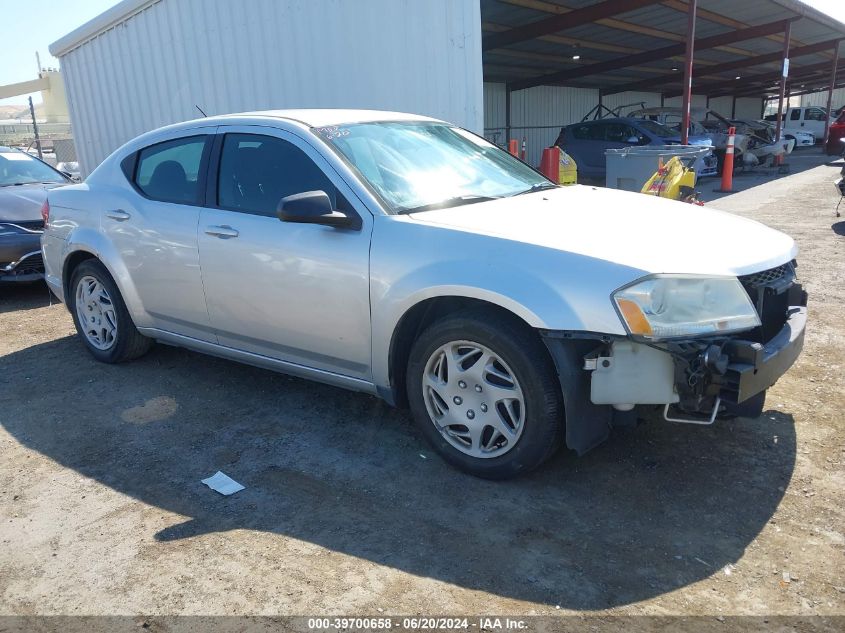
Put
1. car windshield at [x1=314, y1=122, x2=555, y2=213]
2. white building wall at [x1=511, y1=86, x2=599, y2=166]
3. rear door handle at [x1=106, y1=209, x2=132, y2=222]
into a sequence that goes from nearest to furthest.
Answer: car windshield at [x1=314, y1=122, x2=555, y2=213], rear door handle at [x1=106, y1=209, x2=132, y2=222], white building wall at [x1=511, y1=86, x2=599, y2=166]

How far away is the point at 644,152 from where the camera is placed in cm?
968

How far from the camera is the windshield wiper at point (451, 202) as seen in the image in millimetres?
3363

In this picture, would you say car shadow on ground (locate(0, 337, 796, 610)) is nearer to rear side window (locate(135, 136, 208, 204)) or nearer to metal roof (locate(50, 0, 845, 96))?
rear side window (locate(135, 136, 208, 204))

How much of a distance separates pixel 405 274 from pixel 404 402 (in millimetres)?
719

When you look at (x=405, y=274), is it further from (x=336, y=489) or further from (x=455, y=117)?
(x=455, y=117)

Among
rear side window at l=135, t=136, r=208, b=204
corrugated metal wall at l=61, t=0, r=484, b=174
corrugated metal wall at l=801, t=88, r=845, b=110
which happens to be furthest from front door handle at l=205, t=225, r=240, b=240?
corrugated metal wall at l=801, t=88, r=845, b=110

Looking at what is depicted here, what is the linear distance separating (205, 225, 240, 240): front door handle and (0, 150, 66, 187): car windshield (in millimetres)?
5442

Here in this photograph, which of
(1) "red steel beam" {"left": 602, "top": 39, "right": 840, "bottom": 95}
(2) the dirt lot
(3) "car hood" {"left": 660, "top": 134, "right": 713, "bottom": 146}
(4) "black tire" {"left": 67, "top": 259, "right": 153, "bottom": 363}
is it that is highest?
(1) "red steel beam" {"left": 602, "top": 39, "right": 840, "bottom": 95}

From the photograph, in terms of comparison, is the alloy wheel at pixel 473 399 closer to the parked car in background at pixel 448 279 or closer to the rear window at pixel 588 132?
the parked car in background at pixel 448 279

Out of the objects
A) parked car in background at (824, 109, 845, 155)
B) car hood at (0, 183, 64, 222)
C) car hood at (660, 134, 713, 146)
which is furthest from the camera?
parked car in background at (824, 109, 845, 155)

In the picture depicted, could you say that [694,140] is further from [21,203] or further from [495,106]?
[21,203]

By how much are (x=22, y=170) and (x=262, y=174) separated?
6025 mm

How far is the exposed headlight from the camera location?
2643mm

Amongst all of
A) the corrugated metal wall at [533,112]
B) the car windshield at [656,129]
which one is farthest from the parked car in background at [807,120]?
the car windshield at [656,129]
